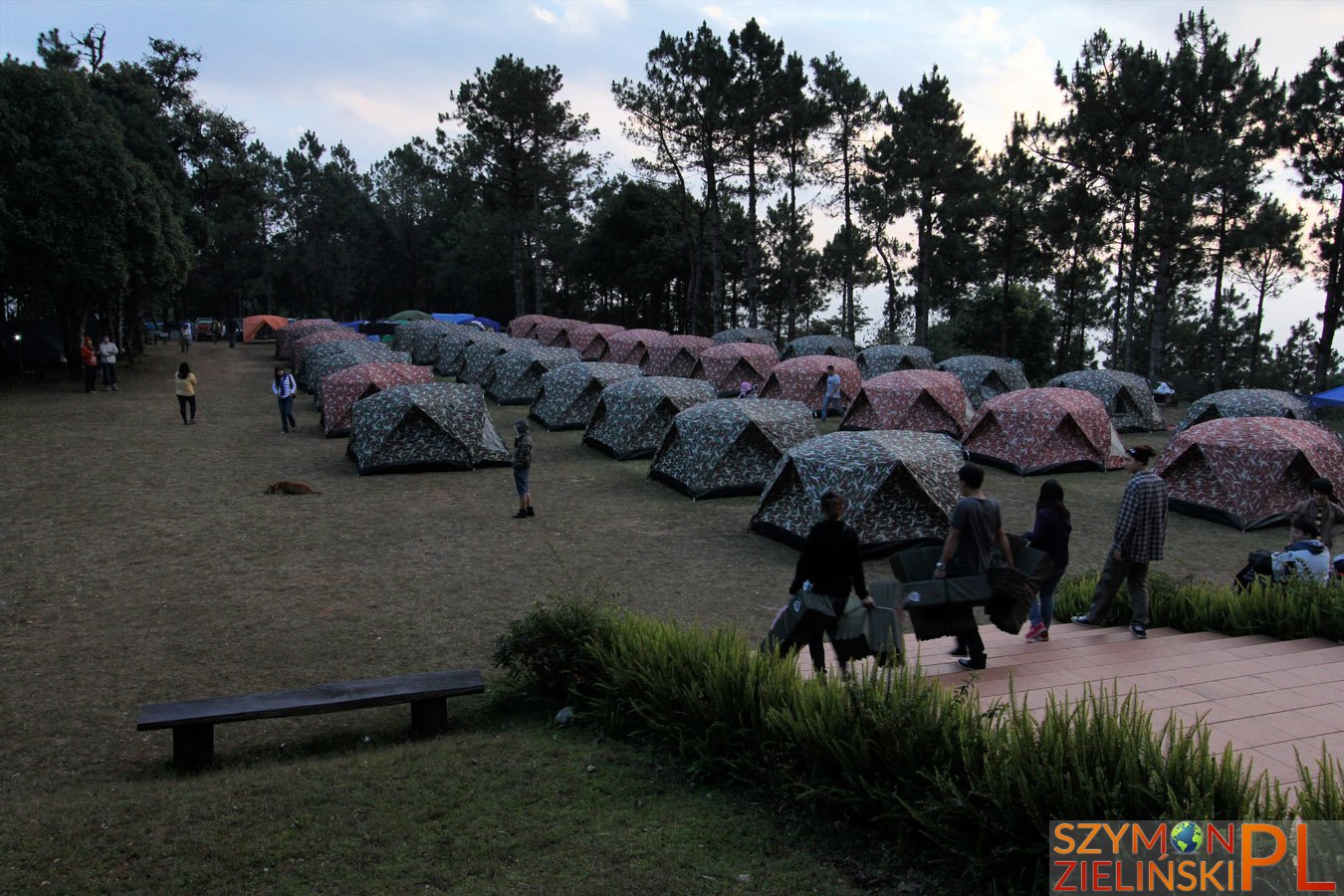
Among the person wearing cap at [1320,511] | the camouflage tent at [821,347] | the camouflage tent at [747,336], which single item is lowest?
the person wearing cap at [1320,511]

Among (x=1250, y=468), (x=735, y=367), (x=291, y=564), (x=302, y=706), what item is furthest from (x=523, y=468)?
(x=735, y=367)

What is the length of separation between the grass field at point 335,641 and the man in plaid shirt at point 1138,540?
3.46 m

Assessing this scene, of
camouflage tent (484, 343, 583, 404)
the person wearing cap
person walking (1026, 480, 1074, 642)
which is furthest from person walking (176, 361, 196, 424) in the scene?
the person wearing cap

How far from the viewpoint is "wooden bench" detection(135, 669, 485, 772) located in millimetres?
6562

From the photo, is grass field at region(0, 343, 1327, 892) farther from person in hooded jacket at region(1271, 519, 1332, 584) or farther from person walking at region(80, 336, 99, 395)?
person walking at region(80, 336, 99, 395)

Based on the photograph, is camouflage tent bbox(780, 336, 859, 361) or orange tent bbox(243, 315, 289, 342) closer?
camouflage tent bbox(780, 336, 859, 361)

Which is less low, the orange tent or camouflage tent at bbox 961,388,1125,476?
the orange tent

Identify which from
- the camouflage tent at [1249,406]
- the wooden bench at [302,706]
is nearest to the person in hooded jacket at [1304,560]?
the wooden bench at [302,706]

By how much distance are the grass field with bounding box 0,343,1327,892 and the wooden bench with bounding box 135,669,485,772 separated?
0.77 feet

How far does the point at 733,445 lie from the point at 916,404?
8406mm

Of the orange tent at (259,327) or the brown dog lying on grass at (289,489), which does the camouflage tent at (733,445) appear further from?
the orange tent at (259,327)

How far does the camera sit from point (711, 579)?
11.7 metres

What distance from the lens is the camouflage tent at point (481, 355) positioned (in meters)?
33.3

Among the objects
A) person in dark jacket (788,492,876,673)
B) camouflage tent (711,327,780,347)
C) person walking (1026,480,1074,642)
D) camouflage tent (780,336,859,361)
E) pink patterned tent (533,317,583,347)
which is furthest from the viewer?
pink patterned tent (533,317,583,347)
